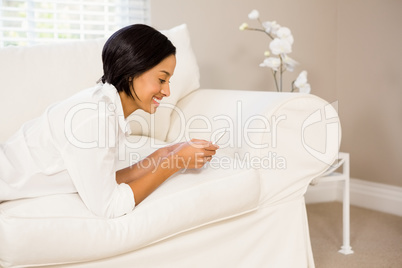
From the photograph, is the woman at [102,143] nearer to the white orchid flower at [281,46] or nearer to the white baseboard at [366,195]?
the white orchid flower at [281,46]

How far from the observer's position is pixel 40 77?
1765 millimetres

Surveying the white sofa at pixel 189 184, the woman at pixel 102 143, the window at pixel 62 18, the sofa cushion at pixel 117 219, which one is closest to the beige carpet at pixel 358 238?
the white sofa at pixel 189 184

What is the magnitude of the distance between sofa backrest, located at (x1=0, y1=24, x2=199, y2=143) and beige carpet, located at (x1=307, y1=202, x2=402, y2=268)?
2.97ft

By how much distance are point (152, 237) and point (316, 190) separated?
1.94 meters

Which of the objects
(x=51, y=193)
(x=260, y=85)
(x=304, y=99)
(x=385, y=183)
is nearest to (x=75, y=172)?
(x=51, y=193)

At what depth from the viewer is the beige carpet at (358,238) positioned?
2.07 m

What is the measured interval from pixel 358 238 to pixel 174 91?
1.14m

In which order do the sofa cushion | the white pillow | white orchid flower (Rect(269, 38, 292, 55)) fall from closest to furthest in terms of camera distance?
1. the sofa cushion
2. the white pillow
3. white orchid flower (Rect(269, 38, 292, 55))

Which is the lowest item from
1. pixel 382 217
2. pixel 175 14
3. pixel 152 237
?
pixel 382 217

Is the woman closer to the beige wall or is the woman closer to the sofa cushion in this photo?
the sofa cushion

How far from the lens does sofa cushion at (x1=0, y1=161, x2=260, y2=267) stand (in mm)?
1126

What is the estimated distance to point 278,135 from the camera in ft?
5.46

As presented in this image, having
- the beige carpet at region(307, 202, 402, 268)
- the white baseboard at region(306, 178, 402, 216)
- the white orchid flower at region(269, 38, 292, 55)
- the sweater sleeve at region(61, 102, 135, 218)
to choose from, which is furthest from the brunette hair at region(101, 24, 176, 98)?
the white baseboard at region(306, 178, 402, 216)

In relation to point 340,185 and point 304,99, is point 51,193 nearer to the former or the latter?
point 304,99
